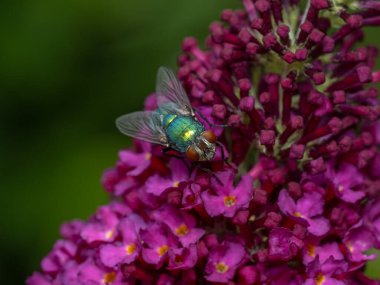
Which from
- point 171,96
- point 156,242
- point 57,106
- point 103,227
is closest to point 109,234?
point 103,227

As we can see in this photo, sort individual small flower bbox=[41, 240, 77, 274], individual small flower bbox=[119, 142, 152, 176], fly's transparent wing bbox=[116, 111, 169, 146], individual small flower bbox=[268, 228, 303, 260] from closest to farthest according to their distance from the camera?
1. individual small flower bbox=[268, 228, 303, 260]
2. fly's transparent wing bbox=[116, 111, 169, 146]
3. individual small flower bbox=[119, 142, 152, 176]
4. individual small flower bbox=[41, 240, 77, 274]

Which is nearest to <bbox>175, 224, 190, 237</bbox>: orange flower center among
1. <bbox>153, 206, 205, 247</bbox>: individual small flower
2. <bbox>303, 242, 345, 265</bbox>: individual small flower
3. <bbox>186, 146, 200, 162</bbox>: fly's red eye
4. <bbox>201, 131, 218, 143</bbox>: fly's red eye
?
<bbox>153, 206, 205, 247</bbox>: individual small flower

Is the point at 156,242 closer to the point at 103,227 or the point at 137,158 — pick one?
the point at 103,227

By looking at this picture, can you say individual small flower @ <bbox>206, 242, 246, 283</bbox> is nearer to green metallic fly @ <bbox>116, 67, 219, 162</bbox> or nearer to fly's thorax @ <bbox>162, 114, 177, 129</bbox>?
green metallic fly @ <bbox>116, 67, 219, 162</bbox>

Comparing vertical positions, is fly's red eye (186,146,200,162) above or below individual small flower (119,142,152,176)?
above

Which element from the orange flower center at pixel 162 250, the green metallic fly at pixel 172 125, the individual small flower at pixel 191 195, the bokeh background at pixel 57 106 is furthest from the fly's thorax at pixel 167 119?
the bokeh background at pixel 57 106

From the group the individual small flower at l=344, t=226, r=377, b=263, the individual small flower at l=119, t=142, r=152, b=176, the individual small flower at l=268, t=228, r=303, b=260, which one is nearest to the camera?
the individual small flower at l=268, t=228, r=303, b=260
